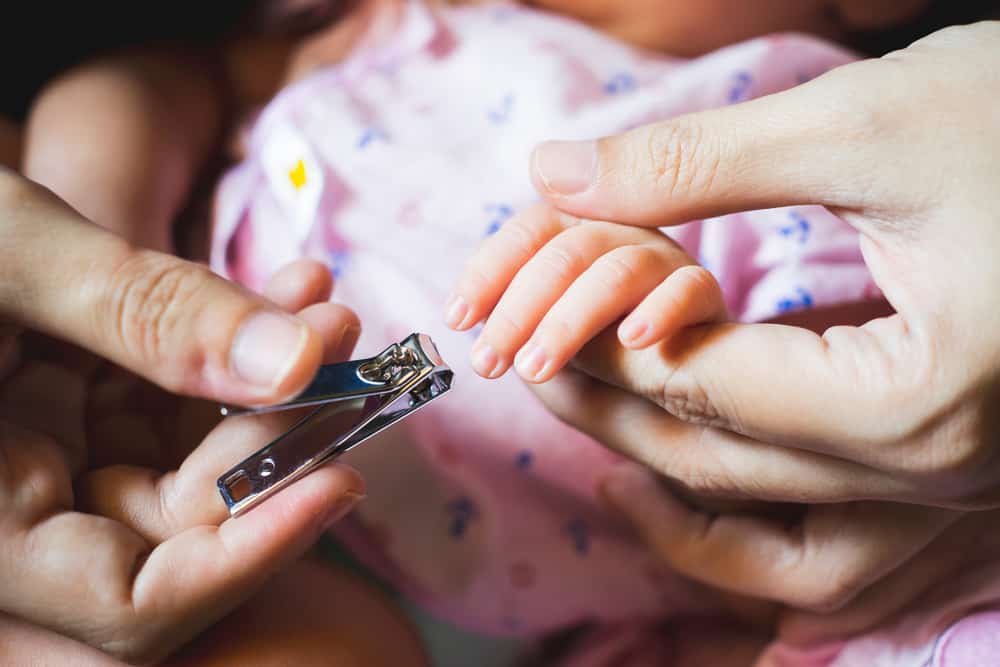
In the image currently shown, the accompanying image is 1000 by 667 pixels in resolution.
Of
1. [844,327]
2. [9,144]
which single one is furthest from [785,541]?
[9,144]

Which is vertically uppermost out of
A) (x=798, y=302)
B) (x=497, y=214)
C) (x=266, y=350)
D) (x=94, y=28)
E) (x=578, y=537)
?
(x=94, y=28)

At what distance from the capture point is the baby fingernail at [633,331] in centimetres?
63

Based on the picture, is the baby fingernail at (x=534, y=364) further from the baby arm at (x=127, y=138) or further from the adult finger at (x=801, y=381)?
the baby arm at (x=127, y=138)

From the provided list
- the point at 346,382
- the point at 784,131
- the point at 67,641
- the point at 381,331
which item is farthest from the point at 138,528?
the point at 784,131

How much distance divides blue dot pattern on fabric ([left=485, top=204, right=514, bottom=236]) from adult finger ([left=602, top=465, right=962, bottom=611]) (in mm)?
333

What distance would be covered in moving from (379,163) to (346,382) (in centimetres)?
52

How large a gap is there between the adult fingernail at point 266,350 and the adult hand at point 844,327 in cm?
26

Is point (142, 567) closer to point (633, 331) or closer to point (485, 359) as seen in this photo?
point (485, 359)

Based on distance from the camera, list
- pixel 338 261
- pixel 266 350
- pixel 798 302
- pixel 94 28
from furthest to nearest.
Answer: pixel 94 28 → pixel 338 261 → pixel 798 302 → pixel 266 350

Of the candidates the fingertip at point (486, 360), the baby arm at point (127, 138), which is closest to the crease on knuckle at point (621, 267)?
the fingertip at point (486, 360)

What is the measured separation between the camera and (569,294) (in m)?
0.67

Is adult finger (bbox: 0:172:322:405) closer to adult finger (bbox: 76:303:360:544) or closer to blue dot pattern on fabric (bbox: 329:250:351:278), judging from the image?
adult finger (bbox: 76:303:360:544)

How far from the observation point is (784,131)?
2.17ft

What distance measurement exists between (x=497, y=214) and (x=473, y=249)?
54 millimetres
